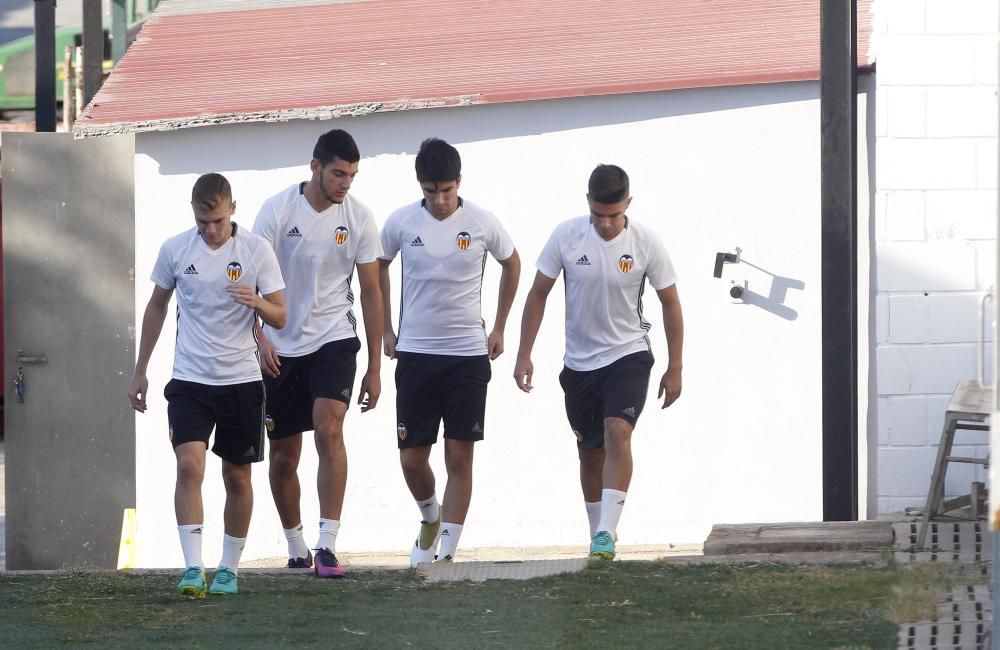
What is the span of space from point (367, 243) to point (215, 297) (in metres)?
0.94

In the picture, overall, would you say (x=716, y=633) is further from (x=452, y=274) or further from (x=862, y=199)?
(x=862, y=199)

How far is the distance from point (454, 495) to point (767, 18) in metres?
4.34

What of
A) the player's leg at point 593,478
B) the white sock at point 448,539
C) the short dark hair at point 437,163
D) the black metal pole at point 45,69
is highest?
the black metal pole at point 45,69

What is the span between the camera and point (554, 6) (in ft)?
35.7

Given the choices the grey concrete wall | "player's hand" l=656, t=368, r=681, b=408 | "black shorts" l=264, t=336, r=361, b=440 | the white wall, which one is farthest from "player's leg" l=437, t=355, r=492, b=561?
the grey concrete wall

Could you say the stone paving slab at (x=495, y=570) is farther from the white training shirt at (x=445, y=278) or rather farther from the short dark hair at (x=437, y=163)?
the short dark hair at (x=437, y=163)

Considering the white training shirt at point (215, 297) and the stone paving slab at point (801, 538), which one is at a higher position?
the white training shirt at point (215, 297)

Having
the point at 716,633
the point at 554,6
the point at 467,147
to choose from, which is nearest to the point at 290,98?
the point at 467,147

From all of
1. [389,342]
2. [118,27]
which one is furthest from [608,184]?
[118,27]

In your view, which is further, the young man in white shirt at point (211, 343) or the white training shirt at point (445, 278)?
the white training shirt at point (445, 278)

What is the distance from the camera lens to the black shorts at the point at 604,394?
21.6 ft

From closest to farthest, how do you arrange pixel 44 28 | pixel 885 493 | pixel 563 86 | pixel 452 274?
pixel 452 274
pixel 885 493
pixel 563 86
pixel 44 28

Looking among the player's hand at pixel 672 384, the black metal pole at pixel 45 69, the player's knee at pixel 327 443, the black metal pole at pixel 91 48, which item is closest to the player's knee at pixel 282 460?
the player's knee at pixel 327 443

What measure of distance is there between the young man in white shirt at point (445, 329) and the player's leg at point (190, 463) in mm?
1161
